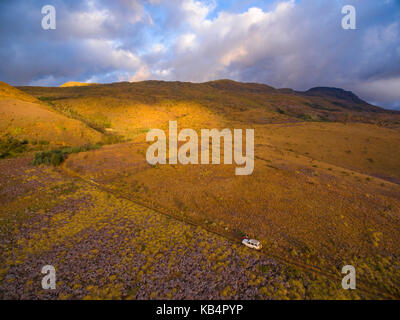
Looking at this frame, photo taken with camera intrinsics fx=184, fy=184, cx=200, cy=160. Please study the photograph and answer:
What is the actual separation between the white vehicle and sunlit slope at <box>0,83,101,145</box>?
73.7 ft

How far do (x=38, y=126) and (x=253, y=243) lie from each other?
26730 millimetres

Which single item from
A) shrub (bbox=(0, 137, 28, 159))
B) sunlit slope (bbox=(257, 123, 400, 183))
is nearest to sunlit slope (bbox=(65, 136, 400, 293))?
shrub (bbox=(0, 137, 28, 159))

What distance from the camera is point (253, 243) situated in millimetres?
6180

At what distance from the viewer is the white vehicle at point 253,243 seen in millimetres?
6125

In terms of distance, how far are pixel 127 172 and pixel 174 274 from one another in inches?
381

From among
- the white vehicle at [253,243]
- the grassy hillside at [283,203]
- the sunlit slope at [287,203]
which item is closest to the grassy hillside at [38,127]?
the grassy hillside at [283,203]

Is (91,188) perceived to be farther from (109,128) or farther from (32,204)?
(109,128)

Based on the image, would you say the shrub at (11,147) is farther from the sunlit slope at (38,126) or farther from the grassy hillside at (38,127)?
the sunlit slope at (38,126)

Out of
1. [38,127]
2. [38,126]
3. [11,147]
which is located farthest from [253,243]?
[38,126]

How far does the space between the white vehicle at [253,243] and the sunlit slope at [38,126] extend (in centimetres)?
2248

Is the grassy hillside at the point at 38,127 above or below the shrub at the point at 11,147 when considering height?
above

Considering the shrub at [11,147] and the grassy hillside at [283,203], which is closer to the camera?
the grassy hillside at [283,203]

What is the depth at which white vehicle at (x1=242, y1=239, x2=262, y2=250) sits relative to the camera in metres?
6.12

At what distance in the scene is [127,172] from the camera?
13.3m
